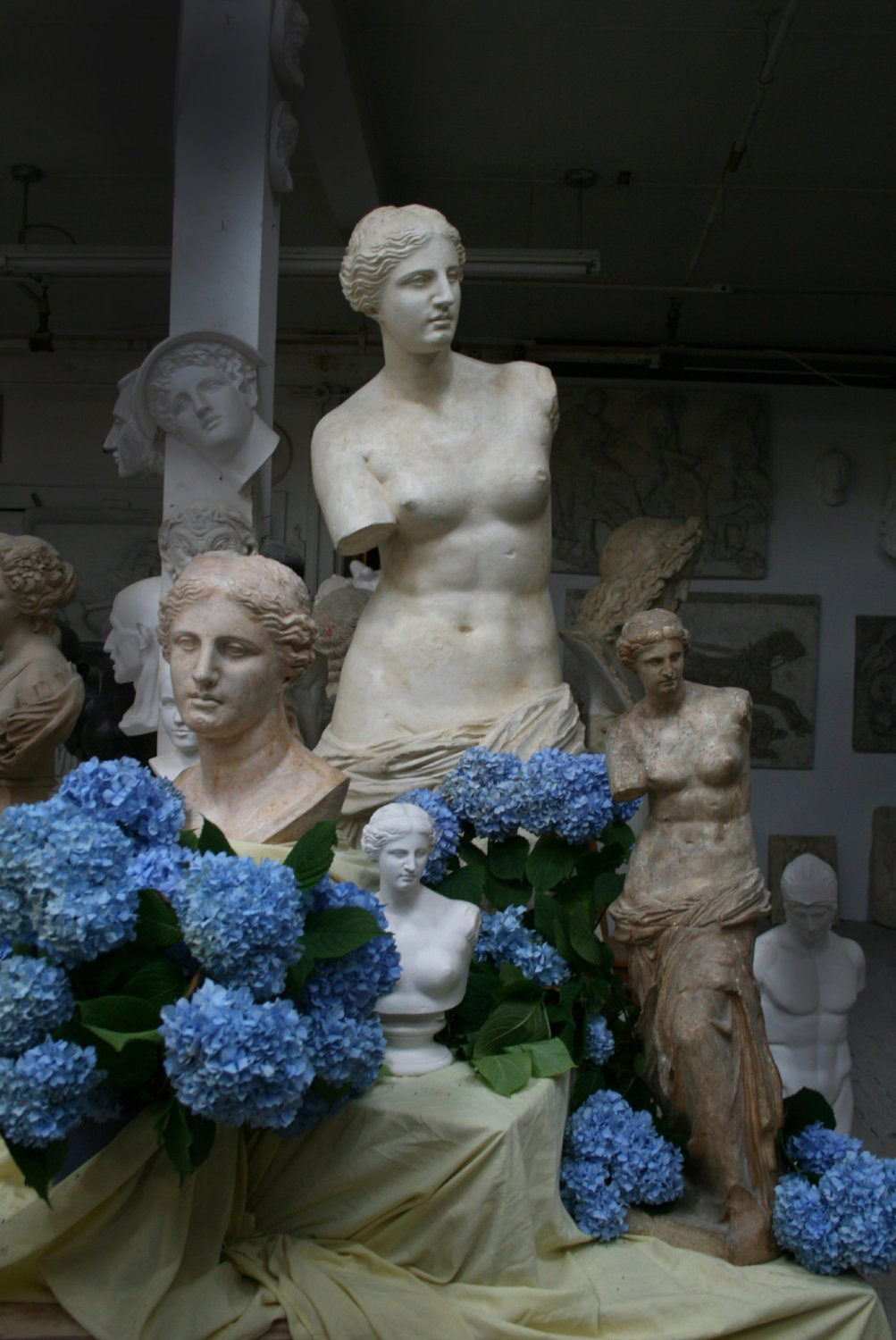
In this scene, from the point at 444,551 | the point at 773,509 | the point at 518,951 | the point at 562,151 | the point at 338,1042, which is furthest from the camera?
the point at 773,509

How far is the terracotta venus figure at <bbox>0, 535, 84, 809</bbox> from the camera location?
4613mm

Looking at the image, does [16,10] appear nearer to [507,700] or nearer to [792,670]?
[507,700]

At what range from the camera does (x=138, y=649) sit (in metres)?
5.02

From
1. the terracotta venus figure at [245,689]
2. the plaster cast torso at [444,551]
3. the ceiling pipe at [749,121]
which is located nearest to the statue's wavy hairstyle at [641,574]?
the plaster cast torso at [444,551]

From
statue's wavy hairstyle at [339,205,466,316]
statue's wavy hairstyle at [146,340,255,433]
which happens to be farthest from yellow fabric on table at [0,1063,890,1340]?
statue's wavy hairstyle at [146,340,255,433]

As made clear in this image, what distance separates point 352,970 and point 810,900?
2.48 m

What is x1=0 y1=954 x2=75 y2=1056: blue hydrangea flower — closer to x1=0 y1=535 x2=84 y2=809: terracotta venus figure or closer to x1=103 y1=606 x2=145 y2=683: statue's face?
x1=0 y1=535 x2=84 y2=809: terracotta venus figure

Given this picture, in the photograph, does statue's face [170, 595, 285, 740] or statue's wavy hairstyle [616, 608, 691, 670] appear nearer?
statue's face [170, 595, 285, 740]

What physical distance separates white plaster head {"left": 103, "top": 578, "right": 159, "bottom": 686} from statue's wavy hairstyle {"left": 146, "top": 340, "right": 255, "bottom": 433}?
62 cm

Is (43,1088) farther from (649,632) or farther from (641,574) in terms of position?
(641,574)

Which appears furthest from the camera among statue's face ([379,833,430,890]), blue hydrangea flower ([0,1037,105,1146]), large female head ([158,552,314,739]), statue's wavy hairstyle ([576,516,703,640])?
statue's wavy hairstyle ([576,516,703,640])

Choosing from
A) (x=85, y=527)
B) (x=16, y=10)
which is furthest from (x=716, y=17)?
(x=85, y=527)

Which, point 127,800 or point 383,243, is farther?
point 383,243

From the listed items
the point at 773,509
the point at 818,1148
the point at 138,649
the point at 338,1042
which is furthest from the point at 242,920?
the point at 773,509
